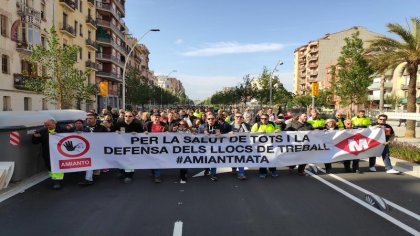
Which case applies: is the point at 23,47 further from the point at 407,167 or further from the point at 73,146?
the point at 407,167

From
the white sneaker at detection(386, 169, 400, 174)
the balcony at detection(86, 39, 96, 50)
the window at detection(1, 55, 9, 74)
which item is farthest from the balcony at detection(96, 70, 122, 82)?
the white sneaker at detection(386, 169, 400, 174)

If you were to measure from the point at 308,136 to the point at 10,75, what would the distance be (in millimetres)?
27040

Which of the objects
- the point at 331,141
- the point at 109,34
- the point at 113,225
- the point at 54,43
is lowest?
the point at 113,225

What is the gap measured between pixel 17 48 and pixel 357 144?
28.9 meters

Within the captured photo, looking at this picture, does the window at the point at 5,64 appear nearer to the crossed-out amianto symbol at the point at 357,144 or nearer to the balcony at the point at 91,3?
the balcony at the point at 91,3

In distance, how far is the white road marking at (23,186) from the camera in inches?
289

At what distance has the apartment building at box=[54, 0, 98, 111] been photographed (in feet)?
133

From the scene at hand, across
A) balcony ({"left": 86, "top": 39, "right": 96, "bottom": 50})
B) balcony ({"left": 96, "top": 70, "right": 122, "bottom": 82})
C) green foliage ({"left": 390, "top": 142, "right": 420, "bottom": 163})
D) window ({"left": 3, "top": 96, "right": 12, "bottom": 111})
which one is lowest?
green foliage ({"left": 390, "top": 142, "right": 420, "bottom": 163})

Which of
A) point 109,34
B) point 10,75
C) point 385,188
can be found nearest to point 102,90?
point 10,75

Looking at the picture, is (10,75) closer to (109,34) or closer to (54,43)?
(54,43)

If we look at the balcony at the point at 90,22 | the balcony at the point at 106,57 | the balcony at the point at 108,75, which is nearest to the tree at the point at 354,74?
the balcony at the point at 90,22

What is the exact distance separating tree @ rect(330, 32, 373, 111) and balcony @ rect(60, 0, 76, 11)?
29293 mm

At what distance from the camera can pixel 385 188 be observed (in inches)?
317

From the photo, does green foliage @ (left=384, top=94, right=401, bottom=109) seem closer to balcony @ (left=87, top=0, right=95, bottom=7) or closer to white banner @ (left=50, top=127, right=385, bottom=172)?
balcony @ (left=87, top=0, right=95, bottom=7)
